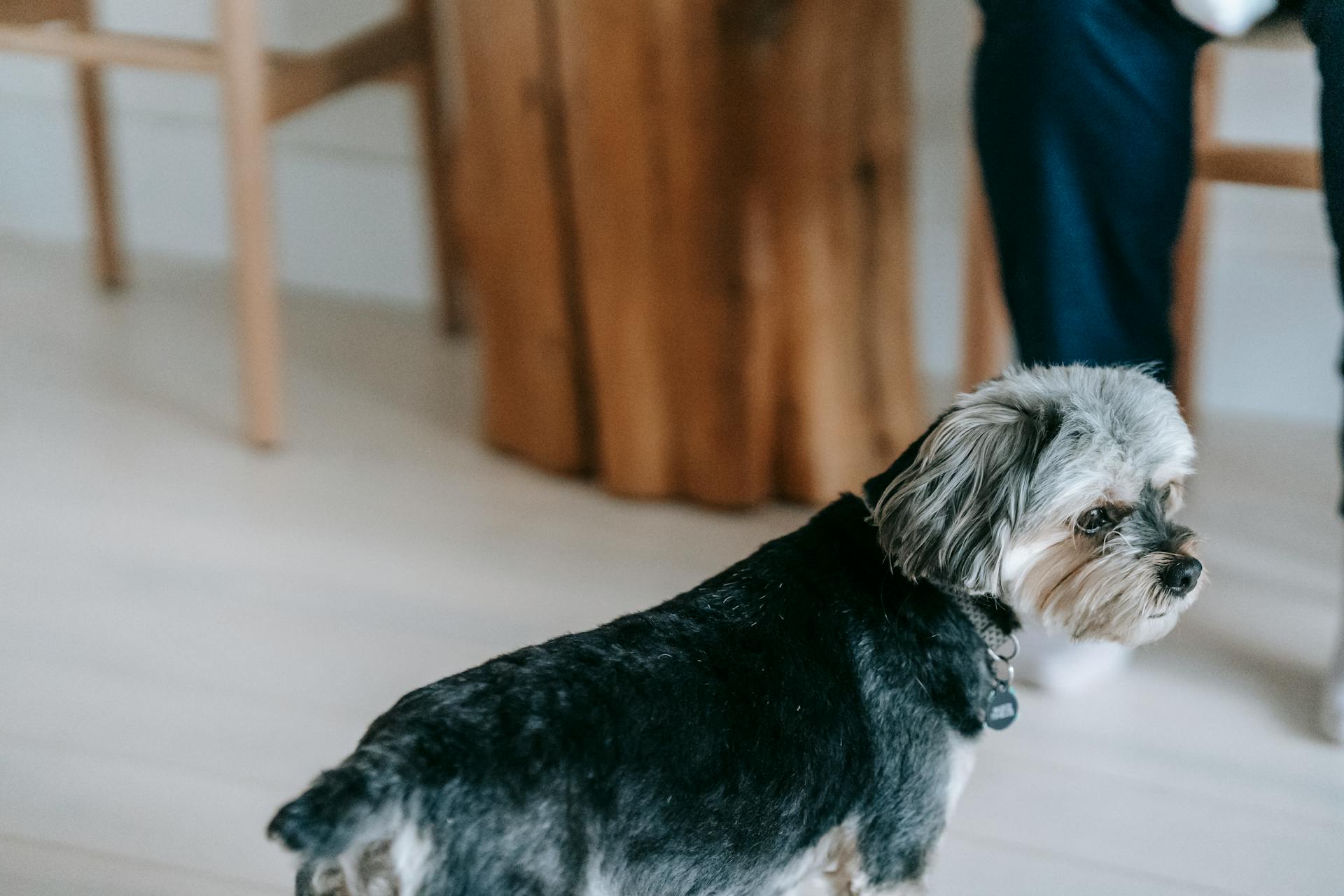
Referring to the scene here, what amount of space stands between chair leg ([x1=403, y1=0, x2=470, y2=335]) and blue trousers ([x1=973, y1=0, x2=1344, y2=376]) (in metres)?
1.03

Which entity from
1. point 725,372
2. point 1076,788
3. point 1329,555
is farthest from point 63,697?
point 1329,555

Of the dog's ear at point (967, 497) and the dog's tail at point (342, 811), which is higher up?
the dog's ear at point (967, 497)

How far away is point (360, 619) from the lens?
158 centimetres

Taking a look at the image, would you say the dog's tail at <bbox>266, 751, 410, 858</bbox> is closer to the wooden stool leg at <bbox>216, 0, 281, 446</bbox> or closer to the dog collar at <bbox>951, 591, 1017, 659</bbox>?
the dog collar at <bbox>951, 591, 1017, 659</bbox>

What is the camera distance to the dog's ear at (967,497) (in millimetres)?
925

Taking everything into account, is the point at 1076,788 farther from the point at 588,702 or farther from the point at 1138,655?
the point at 588,702

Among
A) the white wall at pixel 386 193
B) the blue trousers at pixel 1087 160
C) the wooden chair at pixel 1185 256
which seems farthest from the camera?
the white wall at pixel 386 193

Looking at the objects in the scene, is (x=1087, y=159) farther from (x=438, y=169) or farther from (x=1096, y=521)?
(x=438, y=169)

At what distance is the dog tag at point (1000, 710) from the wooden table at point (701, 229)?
2.44 feet

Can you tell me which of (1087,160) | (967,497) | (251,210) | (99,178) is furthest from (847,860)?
(99,178)

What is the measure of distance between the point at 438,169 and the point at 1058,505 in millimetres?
1520

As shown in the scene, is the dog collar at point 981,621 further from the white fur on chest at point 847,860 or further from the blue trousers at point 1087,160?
the blue trousers at point 1087,160

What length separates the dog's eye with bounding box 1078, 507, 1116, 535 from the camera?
967 mm

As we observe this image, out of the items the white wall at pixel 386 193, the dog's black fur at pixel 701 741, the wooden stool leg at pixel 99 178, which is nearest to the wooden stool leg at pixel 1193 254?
the white wall at pixel 386 193
